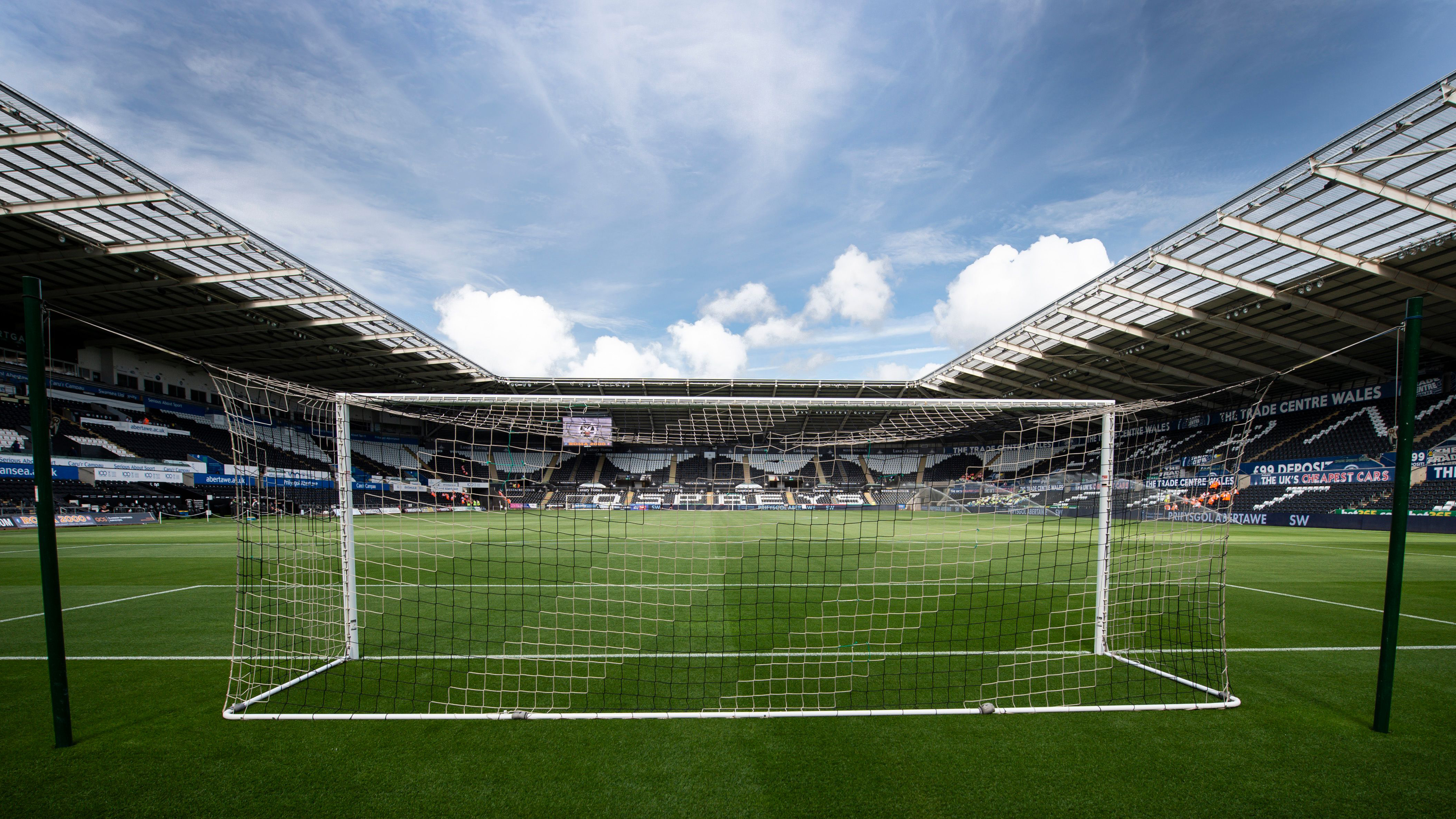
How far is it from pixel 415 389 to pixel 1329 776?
3440cm

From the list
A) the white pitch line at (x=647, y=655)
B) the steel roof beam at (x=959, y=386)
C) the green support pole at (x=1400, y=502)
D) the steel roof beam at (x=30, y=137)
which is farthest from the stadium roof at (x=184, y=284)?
the green support pole at (x=1400, y=502)

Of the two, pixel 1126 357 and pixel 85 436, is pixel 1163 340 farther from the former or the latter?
pixel 85 436

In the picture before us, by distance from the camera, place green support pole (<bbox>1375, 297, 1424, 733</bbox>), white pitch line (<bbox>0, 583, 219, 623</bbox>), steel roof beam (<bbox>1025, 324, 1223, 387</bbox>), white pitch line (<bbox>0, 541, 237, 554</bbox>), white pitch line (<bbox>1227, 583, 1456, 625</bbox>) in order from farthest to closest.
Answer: steel roof beam (<bbox>1025, 324, 1223, 387</bbox>) < white pitch line (<bbox>0, 541, 237, 554</bbox>) < white pitch line (<bbox>1227, 583, 1456, 625</bbox>) < white pitch line (<bbox>0, 583, 219, 623</bbox>) < green support pole (<bbox>1375, 297, 1424, 733</bbox>)

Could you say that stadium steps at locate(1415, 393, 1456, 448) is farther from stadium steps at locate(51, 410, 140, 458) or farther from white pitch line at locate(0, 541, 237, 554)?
stadium steps at locate(51, 410, 140, 458)

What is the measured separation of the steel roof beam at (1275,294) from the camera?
15047 mm

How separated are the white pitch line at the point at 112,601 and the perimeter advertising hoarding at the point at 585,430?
17.4 ft

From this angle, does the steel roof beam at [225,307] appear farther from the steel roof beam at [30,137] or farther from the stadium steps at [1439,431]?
the stadium steps at [1439,431]

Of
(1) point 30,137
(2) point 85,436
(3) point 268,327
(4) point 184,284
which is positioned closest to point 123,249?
(4) point 184,284

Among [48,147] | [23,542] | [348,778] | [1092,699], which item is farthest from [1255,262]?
[23,542]

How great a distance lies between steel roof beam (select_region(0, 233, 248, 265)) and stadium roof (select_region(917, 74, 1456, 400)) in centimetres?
2016

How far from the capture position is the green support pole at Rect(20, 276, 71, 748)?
10.2 feet

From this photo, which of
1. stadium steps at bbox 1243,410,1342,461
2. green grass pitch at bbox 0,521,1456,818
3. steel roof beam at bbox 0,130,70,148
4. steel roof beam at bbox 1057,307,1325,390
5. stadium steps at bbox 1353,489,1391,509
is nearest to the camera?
green grass pitch at bbox 0,521,1456,818

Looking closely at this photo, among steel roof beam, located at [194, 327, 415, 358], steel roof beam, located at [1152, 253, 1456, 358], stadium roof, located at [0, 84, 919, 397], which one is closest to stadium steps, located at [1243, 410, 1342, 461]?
steel roof beam, located at [1152, 253, 1456, 358]

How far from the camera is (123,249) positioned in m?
15.2
